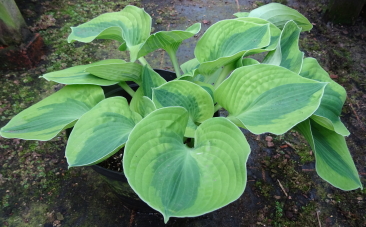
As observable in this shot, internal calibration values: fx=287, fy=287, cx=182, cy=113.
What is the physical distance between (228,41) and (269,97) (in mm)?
265

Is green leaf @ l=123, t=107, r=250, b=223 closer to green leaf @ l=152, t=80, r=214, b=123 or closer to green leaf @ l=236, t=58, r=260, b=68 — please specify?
green leaf @ l=152, t=80, r=214, b=123

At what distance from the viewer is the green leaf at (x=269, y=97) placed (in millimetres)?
591

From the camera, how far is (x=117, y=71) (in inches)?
32.1

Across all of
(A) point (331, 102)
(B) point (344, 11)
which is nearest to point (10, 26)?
(A) point (331, 102)

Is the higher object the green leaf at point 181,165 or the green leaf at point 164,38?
the green leaf at point 164,38

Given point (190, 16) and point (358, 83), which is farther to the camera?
point (190, 16)

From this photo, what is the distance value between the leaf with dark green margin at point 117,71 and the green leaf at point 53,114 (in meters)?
0.05

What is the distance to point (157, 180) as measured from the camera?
0.57 metres

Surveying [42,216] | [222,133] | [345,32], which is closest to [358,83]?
[345,32]

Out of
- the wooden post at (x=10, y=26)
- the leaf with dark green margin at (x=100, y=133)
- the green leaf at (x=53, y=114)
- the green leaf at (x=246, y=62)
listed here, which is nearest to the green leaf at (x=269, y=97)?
the green leaf at (x=246, y=62)

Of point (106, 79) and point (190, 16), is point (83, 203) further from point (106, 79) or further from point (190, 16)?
point (190, 16)

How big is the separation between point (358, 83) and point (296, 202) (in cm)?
93

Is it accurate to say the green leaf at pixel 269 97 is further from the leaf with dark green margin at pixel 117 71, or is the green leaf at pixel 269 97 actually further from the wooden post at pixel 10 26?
the wooden post at pixel 10 26

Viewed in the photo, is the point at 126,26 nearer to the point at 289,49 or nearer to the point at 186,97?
the point at 186,97
